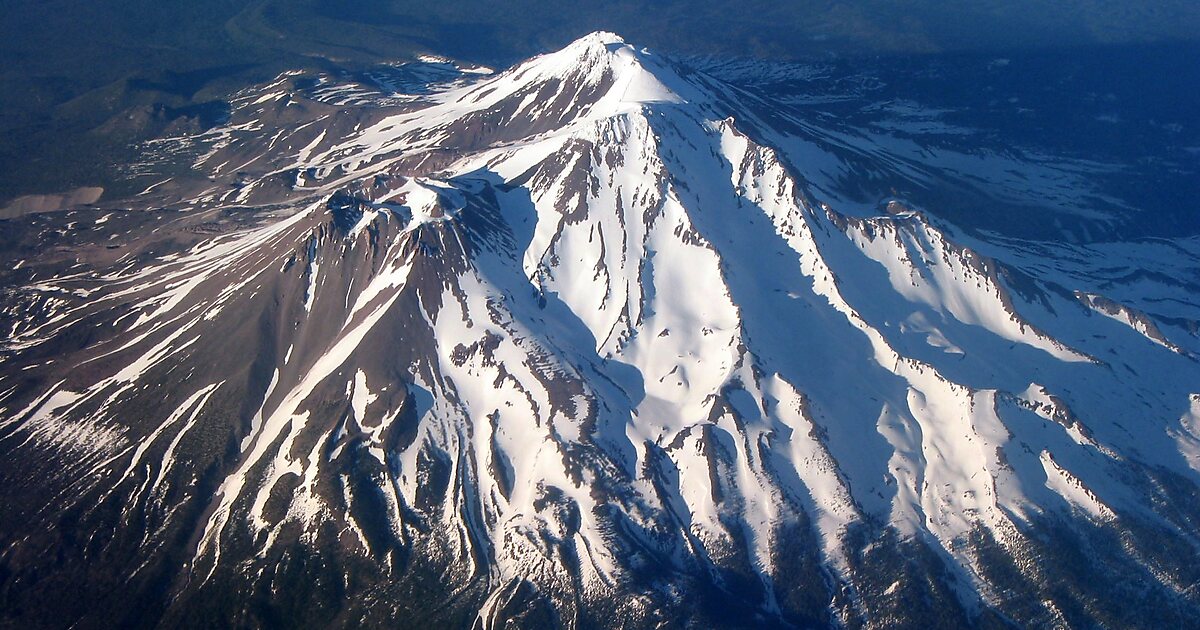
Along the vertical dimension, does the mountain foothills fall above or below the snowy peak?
below

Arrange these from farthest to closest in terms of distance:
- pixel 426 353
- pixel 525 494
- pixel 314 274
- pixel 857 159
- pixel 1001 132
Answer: pixel 1001 132 → pixel 857 159 → pixel 314 274 → pixel 426 353 → pixel 525 494

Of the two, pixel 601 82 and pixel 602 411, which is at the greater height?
pixel 601 82

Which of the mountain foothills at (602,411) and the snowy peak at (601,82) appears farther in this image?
the snowy peak at (601,82)

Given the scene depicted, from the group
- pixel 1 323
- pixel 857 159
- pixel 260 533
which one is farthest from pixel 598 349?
pixel 1 323

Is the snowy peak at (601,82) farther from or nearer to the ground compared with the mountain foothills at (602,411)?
farther from the ground

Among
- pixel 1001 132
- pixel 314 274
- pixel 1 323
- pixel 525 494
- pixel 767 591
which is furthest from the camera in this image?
pixel 1001 132

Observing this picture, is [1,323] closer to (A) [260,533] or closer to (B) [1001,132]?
(A) [260,533]

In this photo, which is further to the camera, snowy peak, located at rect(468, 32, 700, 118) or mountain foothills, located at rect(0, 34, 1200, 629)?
snowy peak, located at rect(468, 32, 700, 118)

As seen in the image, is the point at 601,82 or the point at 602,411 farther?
the point at 601,82
